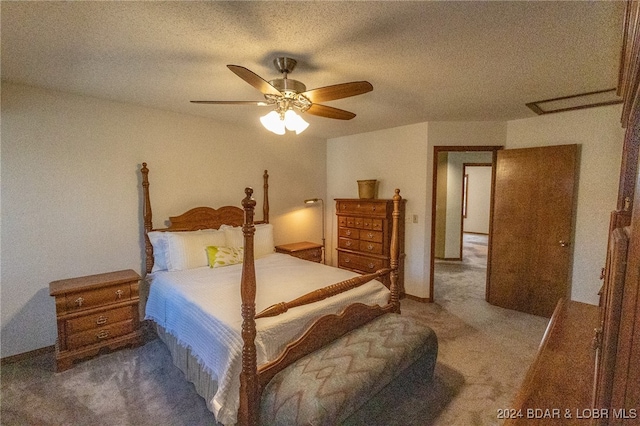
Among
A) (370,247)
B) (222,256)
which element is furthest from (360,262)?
(222,256)

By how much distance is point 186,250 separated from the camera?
299 centimetres

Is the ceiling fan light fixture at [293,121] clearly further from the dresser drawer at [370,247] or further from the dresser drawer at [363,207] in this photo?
the dresser drawer at [370,247]

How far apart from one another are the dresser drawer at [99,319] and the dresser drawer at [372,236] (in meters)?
2.86

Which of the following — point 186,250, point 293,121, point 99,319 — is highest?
point 293,121

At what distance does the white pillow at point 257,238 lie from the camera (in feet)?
11.1

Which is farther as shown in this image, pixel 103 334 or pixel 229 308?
pixel 103 334

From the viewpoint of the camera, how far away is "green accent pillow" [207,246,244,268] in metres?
3.04

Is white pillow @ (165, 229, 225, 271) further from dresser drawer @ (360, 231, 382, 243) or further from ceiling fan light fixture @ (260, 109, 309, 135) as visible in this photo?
dresser drawer @ (360, 231, 382, 243)

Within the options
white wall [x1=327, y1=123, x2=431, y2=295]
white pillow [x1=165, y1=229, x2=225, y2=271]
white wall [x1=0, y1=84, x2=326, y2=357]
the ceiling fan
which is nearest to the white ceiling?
the ceiling fan

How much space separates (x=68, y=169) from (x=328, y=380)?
301cm

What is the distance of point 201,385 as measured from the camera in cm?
205

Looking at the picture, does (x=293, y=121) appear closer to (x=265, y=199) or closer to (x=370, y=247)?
(x=265, y=199)

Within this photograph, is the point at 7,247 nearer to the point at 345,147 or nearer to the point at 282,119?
the point at 282,119

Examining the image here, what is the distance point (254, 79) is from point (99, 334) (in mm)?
2615
